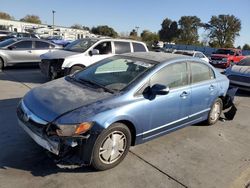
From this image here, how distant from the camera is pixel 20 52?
11.8 metres

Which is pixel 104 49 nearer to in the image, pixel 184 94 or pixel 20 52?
pixel 20 52

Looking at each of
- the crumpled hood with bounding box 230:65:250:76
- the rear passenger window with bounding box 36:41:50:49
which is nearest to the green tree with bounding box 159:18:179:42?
the rear passenger window with bounding box 36:41:50:49

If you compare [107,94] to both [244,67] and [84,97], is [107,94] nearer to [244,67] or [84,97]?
[84,97]

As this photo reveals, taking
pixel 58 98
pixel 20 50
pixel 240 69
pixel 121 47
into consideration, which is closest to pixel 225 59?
pixel 240 69

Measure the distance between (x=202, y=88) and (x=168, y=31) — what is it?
73737 millimetres

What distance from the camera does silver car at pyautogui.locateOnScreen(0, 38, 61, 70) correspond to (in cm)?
1138

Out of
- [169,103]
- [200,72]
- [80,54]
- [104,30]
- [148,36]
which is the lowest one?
[169,103]

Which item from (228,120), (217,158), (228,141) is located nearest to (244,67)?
(228,120)

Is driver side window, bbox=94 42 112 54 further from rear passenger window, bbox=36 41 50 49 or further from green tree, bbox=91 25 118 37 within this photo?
green tree, bbox=91 25 118 37

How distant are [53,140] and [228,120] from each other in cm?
462

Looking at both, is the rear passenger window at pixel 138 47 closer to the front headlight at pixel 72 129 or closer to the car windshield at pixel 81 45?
the car windshield at pixel 81 45

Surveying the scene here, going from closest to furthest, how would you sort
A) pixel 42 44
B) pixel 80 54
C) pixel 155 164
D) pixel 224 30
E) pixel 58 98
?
pixel 58 98
pixel 155 164
pixel 80 54
pixel 42 44
pixel 224 30

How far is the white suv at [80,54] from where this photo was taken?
352 inches

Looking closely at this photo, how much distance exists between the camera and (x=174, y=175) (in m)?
3.72
